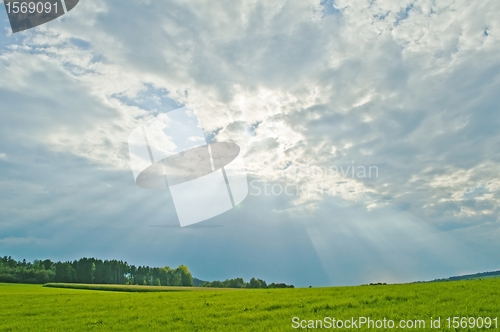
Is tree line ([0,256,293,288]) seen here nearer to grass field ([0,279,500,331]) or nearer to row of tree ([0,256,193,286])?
row of tree ([0,256,193,286])

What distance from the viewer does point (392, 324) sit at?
11969 millimetres

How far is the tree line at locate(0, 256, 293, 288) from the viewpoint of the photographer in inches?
4685

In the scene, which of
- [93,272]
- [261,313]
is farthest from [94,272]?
[261,313]

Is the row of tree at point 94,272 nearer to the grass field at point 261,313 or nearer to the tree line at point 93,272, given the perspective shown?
the tree line at point 93,272

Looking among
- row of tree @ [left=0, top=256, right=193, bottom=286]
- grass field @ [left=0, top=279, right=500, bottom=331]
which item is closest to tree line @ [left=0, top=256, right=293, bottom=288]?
row of tree @ [left=0, top=256, right=193, bottom=286]

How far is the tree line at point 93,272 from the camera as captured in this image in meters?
119

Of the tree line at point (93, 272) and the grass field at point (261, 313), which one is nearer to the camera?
the grass field at point (261, 313)

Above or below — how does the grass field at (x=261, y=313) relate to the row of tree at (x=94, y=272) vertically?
above

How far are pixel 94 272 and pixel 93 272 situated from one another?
460 millimetres

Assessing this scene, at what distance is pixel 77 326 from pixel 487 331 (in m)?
18.0

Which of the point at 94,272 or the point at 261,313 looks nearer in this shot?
the point at 261,313

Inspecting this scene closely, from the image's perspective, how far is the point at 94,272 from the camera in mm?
136375

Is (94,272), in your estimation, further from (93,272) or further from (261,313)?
(261,313)

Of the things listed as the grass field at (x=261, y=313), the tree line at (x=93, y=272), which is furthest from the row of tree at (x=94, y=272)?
the grass field at (x=261, y=313)
